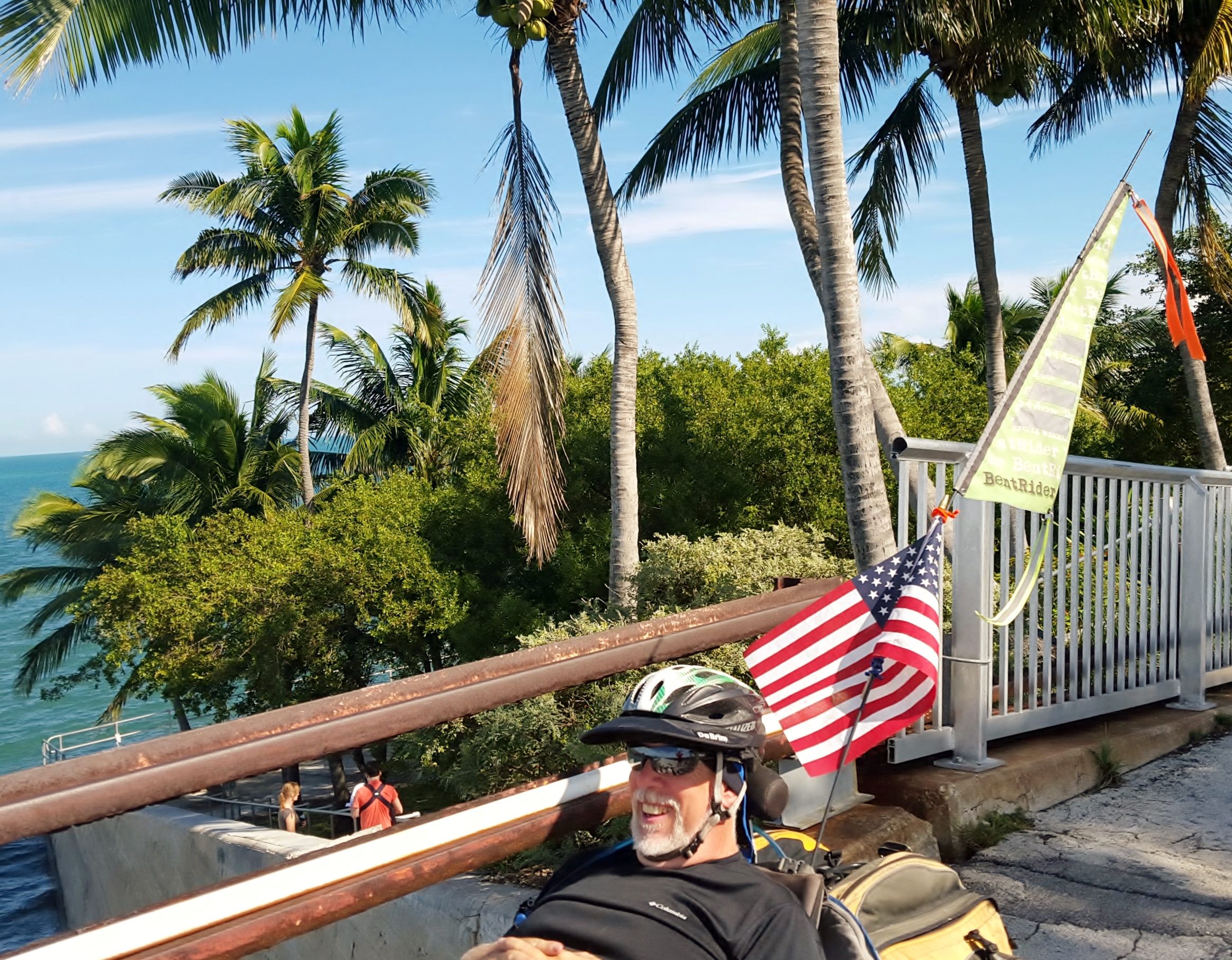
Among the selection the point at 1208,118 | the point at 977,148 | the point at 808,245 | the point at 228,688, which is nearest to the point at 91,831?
the point at 228,688

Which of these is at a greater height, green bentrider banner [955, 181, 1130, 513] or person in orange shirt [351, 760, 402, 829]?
green bentrider banner [955, 181, 1130, 513]

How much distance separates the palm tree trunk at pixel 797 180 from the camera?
1277cm

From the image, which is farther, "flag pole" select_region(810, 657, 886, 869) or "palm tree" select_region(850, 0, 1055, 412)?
"palm tree" select_region(850, 0, 1055, 412)

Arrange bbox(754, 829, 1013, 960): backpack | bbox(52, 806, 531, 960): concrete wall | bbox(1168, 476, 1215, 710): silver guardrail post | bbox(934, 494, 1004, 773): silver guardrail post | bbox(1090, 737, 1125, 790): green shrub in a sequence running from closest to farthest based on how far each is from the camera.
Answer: bbox(754, 829, 1013, 960): backpack
bbox(52, 806, 531, 960): concrete wall
bbox(934, 494, 1004, 773): silver guardrail post
bbox(1090, 737, 1125, 790): green shrub
bbox(1168, 476, 1215, 710): silver guardrail post

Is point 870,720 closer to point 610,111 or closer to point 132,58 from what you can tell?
point 132,58

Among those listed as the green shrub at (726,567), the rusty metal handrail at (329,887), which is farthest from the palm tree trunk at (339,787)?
the rusty metal handrail at (329,887)

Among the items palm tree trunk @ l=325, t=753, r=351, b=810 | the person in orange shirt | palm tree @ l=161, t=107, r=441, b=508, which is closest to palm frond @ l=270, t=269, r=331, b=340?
palm tree @ l=161, t=107, r=441, b=508

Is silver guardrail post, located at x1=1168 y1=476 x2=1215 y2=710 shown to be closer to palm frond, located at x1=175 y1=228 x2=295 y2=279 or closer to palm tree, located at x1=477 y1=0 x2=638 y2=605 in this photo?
palm tree, located at x1=477 y1=0 x2=638 y2=605

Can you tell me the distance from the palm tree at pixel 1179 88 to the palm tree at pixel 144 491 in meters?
24.0

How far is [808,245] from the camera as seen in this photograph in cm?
1338

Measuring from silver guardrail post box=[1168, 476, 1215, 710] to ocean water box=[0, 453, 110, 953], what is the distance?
6.12 m

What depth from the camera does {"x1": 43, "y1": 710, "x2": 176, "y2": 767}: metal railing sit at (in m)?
24.4

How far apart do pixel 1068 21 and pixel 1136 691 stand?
30.6 ft

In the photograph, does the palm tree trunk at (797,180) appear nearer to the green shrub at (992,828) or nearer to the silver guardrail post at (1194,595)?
the silver guardrail post at (1194,595)
